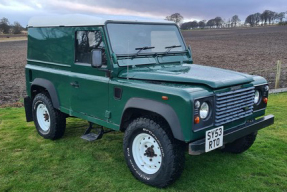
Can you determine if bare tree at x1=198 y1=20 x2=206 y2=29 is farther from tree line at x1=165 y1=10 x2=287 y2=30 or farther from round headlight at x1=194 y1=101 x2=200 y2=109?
round headlight at x1=194 y1=101 x2=200 y2=109

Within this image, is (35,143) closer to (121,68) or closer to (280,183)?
(121,68)

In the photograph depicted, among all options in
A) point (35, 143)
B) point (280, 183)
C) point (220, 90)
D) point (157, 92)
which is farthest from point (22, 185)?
point (280, 183)

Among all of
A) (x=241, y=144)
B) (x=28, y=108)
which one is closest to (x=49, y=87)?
(x=28, y=108)

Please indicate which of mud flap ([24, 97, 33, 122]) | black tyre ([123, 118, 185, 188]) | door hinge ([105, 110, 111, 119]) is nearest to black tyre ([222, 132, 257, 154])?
black tyre ([123, 118, 185, 188])

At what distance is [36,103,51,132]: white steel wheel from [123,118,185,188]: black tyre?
7.99 feet

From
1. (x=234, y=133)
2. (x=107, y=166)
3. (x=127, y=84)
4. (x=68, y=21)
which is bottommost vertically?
(x=107, y=166)

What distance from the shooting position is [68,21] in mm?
5031

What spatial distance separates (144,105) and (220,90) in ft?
3.19

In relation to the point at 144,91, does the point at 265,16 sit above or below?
above

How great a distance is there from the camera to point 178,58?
511 centimetres

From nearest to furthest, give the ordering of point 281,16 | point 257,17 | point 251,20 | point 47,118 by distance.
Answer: point 47,118 → point 281,16 → point 251,20 → point 257,17

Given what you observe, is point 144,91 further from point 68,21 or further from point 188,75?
point 68,21

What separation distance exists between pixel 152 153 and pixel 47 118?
2826 mm

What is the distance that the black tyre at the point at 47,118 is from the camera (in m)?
5.61
